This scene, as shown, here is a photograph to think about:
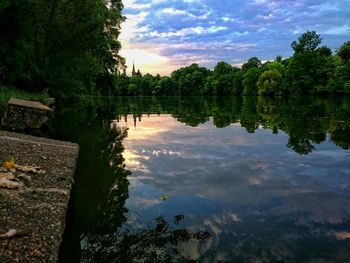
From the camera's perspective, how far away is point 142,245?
8023 mm

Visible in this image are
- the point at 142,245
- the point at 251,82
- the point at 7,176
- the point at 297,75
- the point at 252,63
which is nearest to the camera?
the point at 142,245

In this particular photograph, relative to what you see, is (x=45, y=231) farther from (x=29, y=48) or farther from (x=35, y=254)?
(x=29, y=48)

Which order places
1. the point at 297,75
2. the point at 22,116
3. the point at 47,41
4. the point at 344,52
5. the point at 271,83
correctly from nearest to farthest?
the point at 22,116 < the point at 47,41 < the point at 344,52 < the point at 297,75 < the point at 271,83

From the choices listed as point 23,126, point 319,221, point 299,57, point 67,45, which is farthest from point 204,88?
point 319,221

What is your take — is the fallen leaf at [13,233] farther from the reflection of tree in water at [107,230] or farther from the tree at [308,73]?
the tree at [308,73]

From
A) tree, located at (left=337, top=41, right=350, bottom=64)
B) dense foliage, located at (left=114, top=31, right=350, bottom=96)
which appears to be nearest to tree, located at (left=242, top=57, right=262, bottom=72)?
dense foliage, located at (left=114, top=31, right=350, bottom=96)

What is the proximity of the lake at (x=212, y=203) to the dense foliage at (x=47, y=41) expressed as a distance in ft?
61.3

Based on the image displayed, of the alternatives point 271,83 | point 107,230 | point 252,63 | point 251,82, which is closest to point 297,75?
point 271,83

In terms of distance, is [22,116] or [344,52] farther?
[344,52]

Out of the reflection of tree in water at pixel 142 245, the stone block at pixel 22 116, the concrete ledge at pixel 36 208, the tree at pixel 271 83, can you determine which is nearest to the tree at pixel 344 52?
the tree at pixel 271 83

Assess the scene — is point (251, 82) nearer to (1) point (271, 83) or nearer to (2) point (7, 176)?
(1) point (271, 83)

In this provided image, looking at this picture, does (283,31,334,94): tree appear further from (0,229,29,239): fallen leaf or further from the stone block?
(0,229,29,239): fallen leaf

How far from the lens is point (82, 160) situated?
16.5 metres

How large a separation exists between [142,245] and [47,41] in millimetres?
35015
